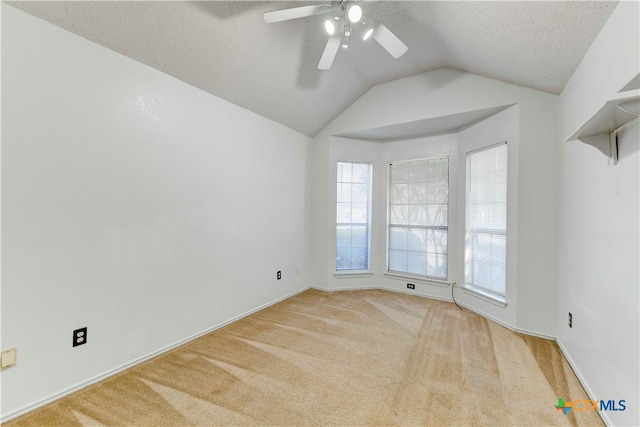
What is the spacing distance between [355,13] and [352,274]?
340cm

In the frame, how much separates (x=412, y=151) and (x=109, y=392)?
13.7 ft

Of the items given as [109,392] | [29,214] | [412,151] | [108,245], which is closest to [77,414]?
[109,392]

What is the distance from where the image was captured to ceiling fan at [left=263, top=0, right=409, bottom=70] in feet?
5.79

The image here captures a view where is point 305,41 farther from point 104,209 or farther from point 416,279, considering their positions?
point 416,279

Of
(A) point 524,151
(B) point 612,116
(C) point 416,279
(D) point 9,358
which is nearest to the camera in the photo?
(B) point 612,116

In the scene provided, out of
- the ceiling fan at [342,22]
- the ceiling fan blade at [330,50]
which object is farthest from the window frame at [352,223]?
the ceiling fan at [342,22]

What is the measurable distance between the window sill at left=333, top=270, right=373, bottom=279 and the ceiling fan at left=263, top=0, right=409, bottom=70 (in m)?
2.99

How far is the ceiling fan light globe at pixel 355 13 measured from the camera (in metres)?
1.70

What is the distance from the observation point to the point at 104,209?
1989 millimetres

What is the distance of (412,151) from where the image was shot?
4121 mm

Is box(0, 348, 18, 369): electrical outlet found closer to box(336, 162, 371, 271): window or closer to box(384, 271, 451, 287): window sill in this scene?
box(336, 162, 371, 271): window

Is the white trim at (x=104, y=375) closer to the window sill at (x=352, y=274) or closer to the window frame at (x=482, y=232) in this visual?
the window sill at (x=352, y=274)

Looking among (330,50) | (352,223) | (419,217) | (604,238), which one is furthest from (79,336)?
(419,217)

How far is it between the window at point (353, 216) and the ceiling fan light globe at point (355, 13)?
2588 millimetres
